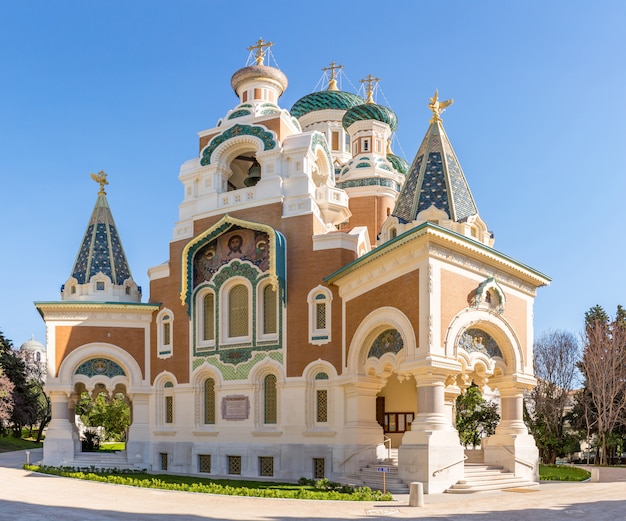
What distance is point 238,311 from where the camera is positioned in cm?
2489

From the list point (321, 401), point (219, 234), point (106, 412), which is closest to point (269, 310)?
point (219, 234)

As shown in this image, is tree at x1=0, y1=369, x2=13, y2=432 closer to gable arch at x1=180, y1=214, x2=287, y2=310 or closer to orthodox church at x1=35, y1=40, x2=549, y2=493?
orthodox church at x1=35, y1=40, x2=549, y2=493

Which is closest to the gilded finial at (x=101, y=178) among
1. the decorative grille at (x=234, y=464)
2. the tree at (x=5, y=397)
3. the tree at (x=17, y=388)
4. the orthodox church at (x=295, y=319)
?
the orthodox church at (x=295, y=319)

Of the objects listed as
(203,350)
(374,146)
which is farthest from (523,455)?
(374,146)

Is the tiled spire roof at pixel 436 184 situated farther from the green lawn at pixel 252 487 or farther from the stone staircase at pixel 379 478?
the green lawn at pixel 252 487

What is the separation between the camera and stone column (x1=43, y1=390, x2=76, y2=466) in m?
25.6

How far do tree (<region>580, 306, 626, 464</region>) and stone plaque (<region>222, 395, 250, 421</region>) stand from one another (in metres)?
16.4

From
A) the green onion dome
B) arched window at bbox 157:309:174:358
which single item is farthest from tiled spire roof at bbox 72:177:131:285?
the green onion dome

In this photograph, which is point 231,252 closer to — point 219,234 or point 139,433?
point 219,234

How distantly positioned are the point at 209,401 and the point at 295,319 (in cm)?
→ 509

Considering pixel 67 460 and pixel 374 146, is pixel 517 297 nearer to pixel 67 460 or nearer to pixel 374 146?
pixel 374 146

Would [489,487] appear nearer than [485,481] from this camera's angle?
Yes

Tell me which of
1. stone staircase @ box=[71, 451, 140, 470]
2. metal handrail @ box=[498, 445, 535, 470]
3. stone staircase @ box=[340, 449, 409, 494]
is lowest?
stone staircase @ box=[71, 451, 140, 470]

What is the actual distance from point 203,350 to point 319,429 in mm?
5852
